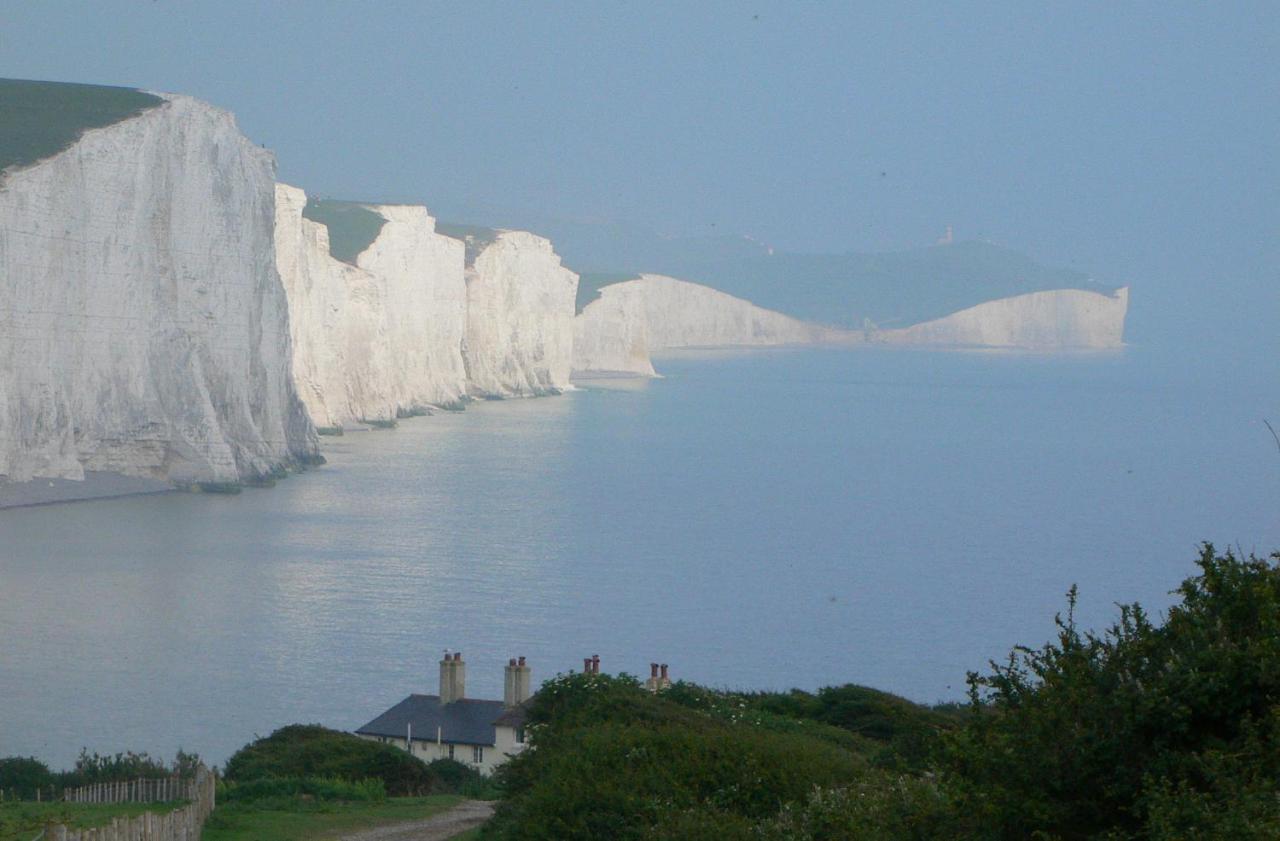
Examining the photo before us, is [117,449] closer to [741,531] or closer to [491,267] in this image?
[741,531]

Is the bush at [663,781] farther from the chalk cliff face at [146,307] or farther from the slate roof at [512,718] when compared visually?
the chalk cliff face at [146,307]

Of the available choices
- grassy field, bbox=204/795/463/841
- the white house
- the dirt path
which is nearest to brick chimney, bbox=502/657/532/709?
the white house

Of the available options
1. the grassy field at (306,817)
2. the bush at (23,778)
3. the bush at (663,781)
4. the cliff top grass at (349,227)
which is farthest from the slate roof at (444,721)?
the cliff top grass at (349,227)

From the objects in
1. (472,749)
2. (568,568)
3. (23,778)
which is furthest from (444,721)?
(568,568)

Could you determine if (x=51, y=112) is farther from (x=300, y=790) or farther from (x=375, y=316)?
(x=300, y=790)

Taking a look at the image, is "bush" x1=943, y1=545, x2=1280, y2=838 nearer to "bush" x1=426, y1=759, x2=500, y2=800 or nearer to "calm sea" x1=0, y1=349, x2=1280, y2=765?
"bush" x1=426, y1=759, x2=500, y2=800

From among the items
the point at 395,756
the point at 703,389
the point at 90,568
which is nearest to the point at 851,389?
the point at 703,389

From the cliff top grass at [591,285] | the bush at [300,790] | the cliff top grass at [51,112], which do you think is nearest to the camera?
the bush at [300,790]
